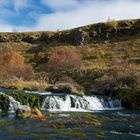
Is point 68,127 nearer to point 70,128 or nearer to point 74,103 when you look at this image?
point 70,128

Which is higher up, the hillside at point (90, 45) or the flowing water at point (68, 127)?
the hillside at point (90, 45)

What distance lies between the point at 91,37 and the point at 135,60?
46.6 m

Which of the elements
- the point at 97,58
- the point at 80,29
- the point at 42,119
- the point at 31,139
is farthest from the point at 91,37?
the point at 31,139

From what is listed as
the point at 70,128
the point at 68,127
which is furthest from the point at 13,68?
the point at 70,128

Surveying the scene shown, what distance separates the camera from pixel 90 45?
137875 mm

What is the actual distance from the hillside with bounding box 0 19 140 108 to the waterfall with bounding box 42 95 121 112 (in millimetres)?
17037

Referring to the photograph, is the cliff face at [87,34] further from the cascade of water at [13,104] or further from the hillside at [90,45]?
the cascade of water at [13,104]

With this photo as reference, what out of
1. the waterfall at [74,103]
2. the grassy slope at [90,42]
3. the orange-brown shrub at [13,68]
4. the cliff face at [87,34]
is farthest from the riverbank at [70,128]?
the cliff face at [87,34]

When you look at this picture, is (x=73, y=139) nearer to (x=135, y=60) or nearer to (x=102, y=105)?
A: (x=102, y=105)

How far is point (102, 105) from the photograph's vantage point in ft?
175

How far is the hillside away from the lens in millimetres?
87125

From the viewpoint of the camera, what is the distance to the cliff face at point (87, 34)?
144m

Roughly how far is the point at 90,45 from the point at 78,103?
8705cm

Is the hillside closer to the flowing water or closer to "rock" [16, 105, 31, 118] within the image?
the flowing water
